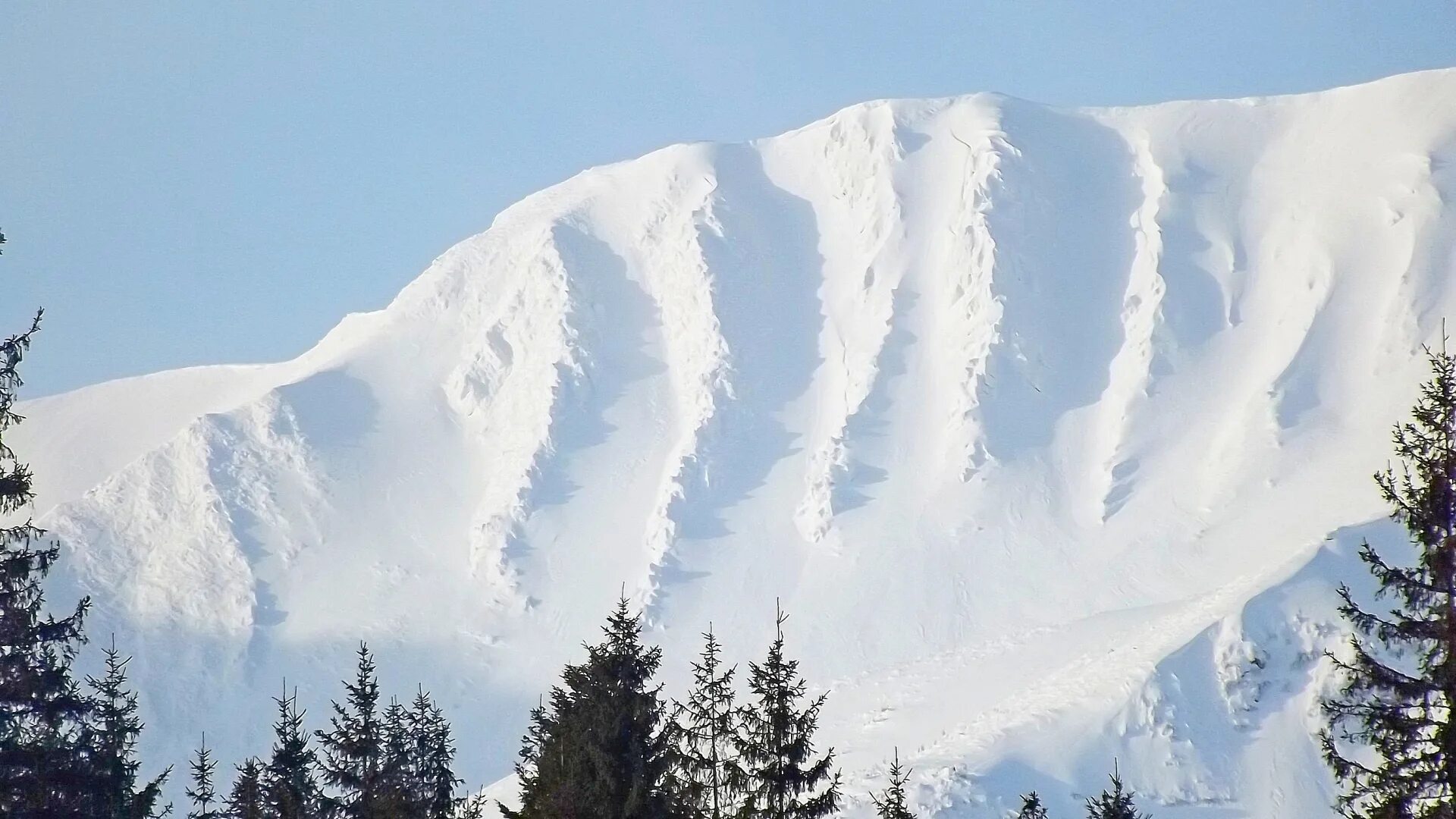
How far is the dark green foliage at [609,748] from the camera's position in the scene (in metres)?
18.5

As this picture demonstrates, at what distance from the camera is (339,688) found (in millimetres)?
138750

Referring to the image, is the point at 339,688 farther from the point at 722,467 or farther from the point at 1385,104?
the point at 1385,104

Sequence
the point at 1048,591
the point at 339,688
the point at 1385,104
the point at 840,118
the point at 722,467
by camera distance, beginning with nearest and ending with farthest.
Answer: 1. the point at 1048,591
2. the point at 339,688
3. the point at 722,467
4. the point at 1385,104
5. the point at 840,118

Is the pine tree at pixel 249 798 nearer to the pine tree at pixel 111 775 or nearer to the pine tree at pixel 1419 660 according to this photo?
the pine tree at pixel 111 775

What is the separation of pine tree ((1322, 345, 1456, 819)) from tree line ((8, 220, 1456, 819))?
0.08 feet

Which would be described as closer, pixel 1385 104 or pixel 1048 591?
pixel 1048 591

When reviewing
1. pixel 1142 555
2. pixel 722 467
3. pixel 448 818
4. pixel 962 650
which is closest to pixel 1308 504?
pixel 1142 555

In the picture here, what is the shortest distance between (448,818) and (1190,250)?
487ft

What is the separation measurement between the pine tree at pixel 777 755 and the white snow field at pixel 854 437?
81.1 m

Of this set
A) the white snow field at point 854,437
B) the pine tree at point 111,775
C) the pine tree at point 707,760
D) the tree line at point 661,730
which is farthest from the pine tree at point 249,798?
the white snow field at point 854,437

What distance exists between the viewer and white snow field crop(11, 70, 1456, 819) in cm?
12469

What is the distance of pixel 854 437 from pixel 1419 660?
5346 inches

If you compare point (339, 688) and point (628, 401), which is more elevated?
point (628, 401)

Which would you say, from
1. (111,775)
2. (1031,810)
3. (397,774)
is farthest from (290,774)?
Result: (1031,810)
